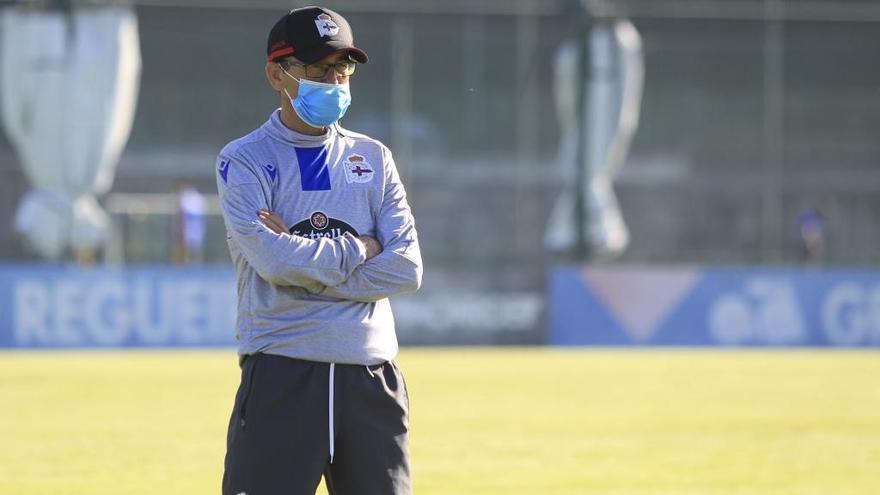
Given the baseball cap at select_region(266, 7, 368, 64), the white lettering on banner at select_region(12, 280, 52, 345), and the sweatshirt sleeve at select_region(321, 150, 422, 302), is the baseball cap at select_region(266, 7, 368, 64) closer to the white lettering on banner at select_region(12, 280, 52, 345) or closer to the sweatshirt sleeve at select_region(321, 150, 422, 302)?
the sweatshirt sleeve at select_region(321, 150, 422, 302)

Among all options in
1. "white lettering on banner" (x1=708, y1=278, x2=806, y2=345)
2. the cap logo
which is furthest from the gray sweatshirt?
"white lettering on banner" (x1=708, y1=278, x2=806, y2=345)

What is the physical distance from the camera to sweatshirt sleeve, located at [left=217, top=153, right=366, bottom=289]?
4797mm

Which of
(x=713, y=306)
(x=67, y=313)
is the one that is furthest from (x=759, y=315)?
(x=67, y=313)

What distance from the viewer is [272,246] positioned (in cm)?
479

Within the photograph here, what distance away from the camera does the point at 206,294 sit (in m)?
24.2

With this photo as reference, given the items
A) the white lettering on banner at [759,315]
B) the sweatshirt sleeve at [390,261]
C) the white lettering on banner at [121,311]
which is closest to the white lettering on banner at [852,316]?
the white lettering on banner at [759,315]

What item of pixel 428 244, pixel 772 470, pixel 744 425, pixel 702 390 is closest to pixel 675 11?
pixel 428 244

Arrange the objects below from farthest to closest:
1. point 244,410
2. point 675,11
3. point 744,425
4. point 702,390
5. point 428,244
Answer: point 675,11
point 428,244
point 702,390
point 744,425
point 244,410

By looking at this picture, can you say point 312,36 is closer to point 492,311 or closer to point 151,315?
point 151,315

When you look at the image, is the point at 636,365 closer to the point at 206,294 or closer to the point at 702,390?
the point at 702,390

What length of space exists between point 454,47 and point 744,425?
79.1ft

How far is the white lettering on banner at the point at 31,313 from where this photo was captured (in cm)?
2344

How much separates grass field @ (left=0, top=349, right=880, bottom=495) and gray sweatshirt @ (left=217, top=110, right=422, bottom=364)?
450 cm

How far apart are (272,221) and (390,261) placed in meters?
0.39
